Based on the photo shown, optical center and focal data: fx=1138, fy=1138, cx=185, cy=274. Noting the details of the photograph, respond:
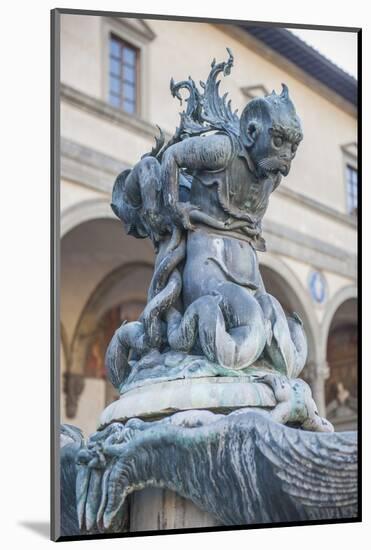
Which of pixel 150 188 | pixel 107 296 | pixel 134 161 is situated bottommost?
pixel 150 188

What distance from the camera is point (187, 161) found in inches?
179

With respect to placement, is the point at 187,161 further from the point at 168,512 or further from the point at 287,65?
the point at 287,65

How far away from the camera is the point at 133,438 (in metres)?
4.14

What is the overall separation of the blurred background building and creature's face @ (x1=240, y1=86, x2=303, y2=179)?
145 inches

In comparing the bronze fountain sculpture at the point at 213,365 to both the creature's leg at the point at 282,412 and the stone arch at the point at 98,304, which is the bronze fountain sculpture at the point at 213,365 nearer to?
the creature's leg at the point at 282,412

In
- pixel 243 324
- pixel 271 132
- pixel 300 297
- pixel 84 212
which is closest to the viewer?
pixel 243 324

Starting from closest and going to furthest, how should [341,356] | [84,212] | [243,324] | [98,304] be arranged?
[243,324] → [84,212] → [98,304] → [341,356]

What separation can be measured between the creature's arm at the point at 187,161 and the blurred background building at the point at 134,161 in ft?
12.1

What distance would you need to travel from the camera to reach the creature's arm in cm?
453

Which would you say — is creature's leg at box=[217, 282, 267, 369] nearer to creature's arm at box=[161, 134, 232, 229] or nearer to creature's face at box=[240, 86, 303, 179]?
creature's arm at box=[161, 134, 232, 229]

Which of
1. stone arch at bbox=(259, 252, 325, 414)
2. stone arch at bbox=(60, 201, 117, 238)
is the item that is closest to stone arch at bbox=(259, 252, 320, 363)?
stone arch at bbox=(259, 252, 325, 414)

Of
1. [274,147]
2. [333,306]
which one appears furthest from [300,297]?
[274,147]

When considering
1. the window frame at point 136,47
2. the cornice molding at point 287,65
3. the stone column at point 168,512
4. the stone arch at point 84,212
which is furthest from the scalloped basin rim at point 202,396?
the stone arch at point 84,212

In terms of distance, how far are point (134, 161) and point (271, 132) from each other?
7.51 metres
